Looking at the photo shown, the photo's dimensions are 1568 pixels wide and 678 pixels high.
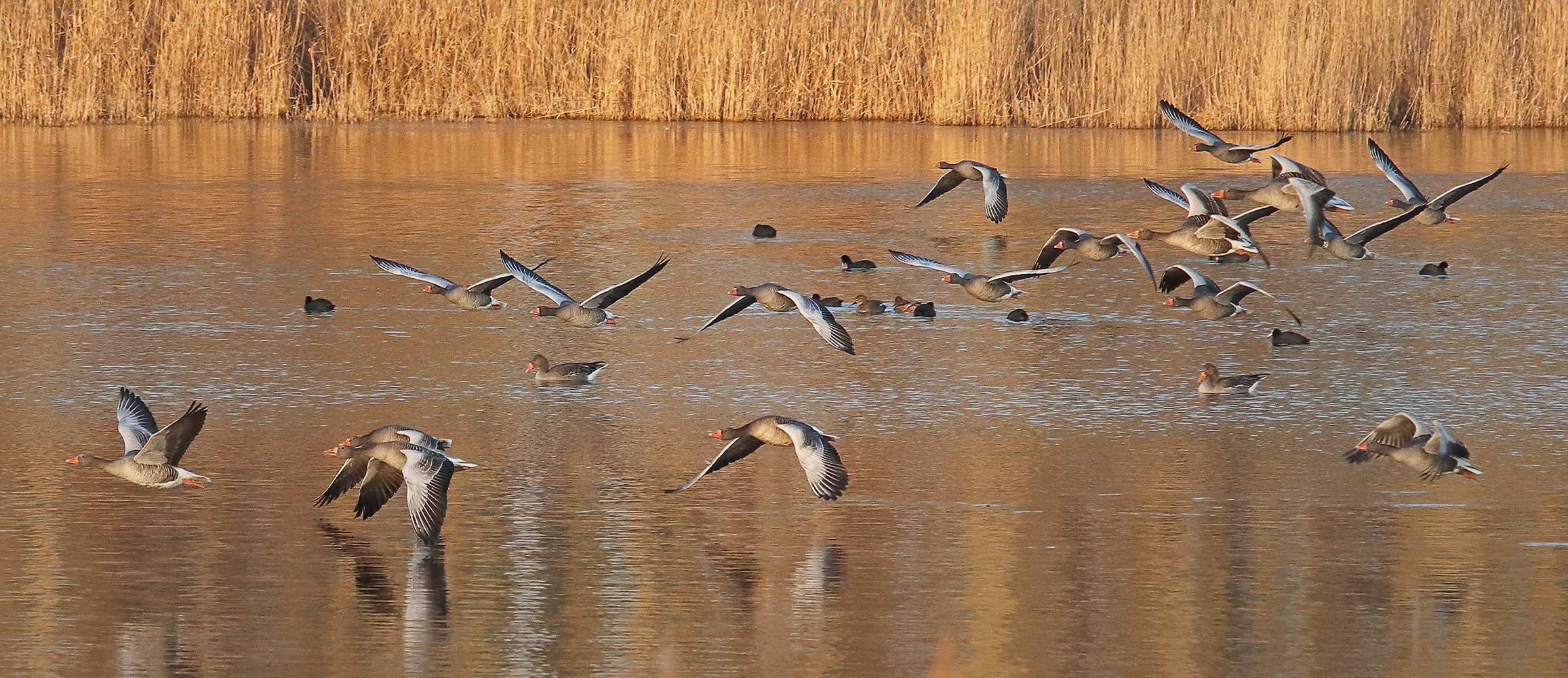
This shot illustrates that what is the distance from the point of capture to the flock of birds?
21.0ft

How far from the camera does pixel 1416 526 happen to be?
20.9 ft

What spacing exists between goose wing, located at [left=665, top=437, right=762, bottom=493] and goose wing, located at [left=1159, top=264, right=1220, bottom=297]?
4.17 m

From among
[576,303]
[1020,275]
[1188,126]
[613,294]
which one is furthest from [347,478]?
[1188,126]

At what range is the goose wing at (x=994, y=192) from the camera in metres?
11.4

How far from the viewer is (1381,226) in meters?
10.3

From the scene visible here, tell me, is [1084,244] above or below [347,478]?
above

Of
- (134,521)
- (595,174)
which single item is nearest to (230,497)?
(134,521)

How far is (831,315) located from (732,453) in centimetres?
199

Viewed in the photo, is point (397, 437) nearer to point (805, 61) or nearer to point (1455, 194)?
point (1455, 194)

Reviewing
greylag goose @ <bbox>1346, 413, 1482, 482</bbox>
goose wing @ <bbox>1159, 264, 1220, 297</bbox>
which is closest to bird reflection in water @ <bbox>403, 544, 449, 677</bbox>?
greylag goose @ <bbox>1346, 413, 1482, 482</bbox>

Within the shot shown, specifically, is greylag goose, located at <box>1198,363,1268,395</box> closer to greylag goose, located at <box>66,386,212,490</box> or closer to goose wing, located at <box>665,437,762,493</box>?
goose wing, located at <box>665,437,762,493</box>

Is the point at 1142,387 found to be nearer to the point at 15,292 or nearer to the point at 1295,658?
the point at 1295,658

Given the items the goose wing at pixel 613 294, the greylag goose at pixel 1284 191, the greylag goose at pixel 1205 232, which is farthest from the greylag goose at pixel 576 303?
the greylag goose at pixel 1284 191

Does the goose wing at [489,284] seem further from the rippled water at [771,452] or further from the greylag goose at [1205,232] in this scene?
the greylag goose at [1205,232]
